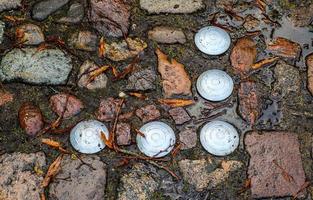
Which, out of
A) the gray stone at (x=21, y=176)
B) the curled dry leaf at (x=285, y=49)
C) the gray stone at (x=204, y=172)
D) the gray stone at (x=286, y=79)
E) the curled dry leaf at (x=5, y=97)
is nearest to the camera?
the gray stone at (x=21, y=176)


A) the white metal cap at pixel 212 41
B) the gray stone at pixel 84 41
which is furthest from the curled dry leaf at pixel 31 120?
the white metal cap at pixel 212 41

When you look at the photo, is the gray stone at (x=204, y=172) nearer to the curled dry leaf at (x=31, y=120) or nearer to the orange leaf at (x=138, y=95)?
the orange leaf at (x=138, y=95)

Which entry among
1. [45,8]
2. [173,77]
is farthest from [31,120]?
[173,77]

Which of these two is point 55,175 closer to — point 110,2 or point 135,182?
point 135,182

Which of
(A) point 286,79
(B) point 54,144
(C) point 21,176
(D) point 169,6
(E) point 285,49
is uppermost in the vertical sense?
(D) point 169,6

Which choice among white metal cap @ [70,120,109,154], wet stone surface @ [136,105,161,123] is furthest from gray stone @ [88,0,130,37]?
white metal cap @ [70,120,109,154]

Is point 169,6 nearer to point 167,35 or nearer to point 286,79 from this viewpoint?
point 167,35

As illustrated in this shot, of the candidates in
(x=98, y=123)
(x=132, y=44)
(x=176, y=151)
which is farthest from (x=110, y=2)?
(x=176, y=151)
